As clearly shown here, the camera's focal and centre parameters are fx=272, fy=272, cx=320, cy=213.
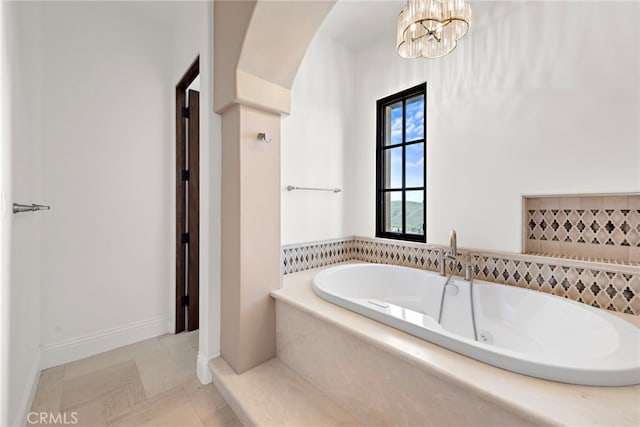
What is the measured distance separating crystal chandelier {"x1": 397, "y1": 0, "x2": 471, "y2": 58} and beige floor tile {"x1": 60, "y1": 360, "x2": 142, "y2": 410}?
265 centimetres

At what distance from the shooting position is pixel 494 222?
1.88m

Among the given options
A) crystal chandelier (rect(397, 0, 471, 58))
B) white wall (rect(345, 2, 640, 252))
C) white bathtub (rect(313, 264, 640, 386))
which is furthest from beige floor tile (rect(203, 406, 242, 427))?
crystal chandelier (rect(397, 0, 471, 58))

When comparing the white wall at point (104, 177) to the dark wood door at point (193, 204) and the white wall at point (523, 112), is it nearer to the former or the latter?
the dark wood door at point (193, 204)

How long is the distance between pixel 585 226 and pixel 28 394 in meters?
3.23

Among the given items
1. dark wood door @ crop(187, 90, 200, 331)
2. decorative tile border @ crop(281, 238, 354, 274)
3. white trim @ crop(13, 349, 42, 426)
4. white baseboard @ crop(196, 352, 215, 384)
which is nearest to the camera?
white trim @ crop(13, 349, 42, 426)

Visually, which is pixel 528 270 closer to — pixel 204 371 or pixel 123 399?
pixel 204 371

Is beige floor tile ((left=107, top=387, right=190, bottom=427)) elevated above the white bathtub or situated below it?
below

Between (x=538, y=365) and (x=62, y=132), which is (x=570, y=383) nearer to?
(x=538, y=365)

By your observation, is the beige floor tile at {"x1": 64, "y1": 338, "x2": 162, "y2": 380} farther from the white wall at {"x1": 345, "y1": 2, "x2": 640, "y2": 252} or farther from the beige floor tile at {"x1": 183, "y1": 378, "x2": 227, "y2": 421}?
the white wall at {"x1": 345, "y1": 2, "x2": 640, "y2": 252}

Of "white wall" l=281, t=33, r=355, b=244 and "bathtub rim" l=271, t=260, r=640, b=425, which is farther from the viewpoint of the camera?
"white wall" l=281, t=33, r=355, b=244

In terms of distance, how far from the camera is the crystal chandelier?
4.71 ft

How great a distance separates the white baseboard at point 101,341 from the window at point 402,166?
7.08 feet

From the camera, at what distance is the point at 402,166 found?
2.54 meters

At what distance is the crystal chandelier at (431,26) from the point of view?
56.5 inches
